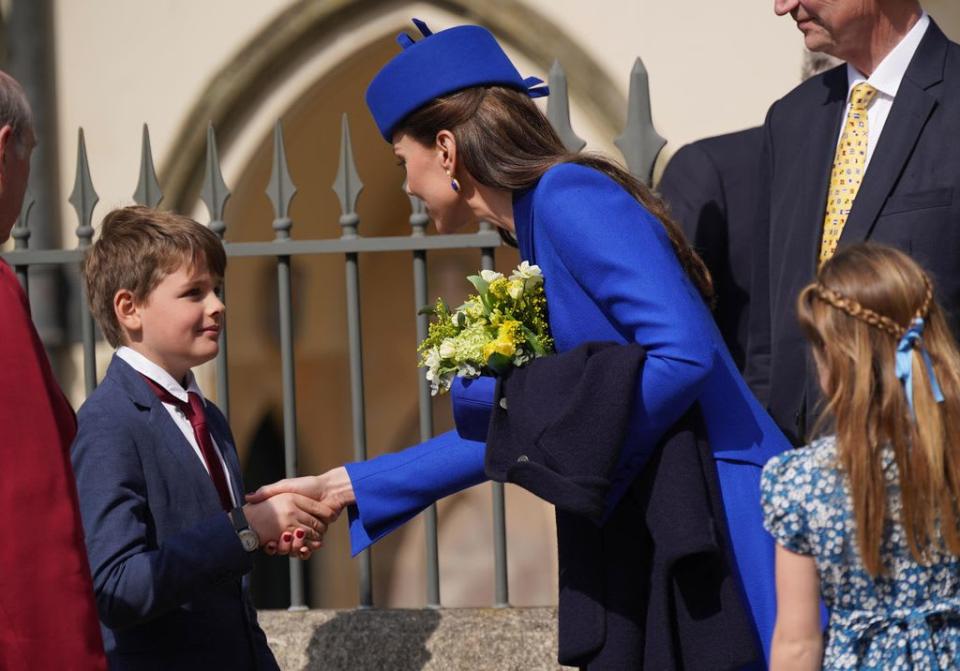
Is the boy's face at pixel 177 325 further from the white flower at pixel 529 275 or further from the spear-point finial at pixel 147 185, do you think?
the spear-point finial at pixel 147 185

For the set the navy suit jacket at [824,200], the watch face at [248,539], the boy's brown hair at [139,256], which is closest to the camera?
the watch face at [248,539]

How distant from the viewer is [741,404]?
9.12 ft

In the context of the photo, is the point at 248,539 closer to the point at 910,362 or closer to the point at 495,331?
the point at 495,331

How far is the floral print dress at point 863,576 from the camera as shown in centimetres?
248

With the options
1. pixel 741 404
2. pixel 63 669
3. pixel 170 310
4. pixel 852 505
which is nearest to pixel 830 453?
pixel 852 505

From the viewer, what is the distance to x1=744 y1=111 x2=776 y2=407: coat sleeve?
12.2ft

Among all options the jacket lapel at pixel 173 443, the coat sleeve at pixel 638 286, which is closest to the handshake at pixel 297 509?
the jacket lapel at pixel 173 443

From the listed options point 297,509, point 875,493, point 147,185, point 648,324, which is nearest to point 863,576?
point 875,493

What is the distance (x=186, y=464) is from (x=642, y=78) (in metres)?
1.89

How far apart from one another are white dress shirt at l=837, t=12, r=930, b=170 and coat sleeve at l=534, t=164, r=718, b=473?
932mm

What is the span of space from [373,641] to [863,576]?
7.42ft

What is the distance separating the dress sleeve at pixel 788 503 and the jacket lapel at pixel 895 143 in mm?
915

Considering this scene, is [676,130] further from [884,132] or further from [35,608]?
[35,608]

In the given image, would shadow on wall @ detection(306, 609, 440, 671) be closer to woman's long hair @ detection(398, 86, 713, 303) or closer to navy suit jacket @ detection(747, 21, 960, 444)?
navy suit jacket @ detection(747, 21, 960, 444)
